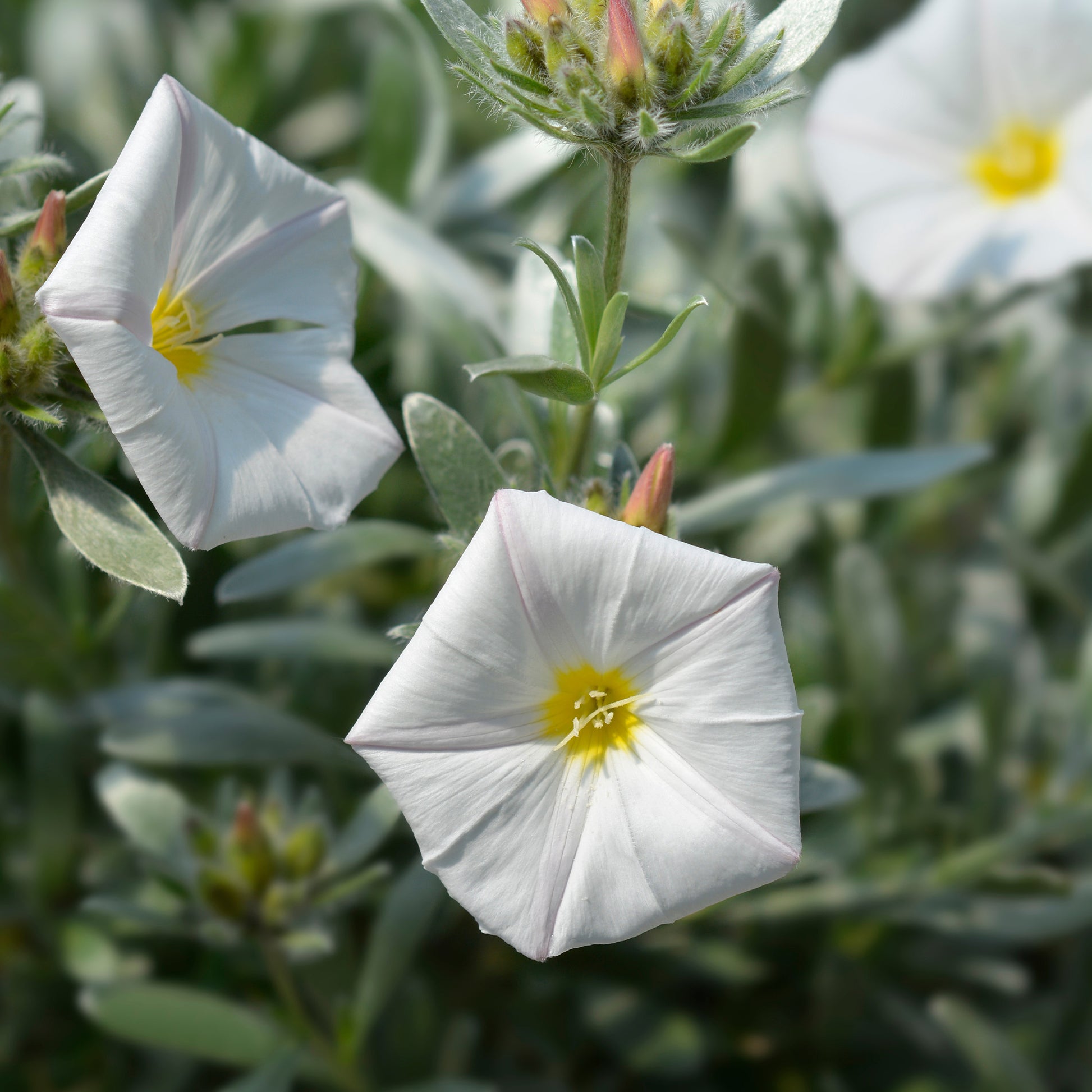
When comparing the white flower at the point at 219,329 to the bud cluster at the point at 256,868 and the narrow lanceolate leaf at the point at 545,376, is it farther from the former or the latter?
the bud cluster at the point at 256,868

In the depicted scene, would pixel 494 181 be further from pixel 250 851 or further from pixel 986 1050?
pixel 986 1050

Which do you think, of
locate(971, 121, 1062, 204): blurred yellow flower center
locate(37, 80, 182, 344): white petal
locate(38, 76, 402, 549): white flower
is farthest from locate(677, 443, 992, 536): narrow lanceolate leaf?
locate(37, 80, 182, 344): white petal

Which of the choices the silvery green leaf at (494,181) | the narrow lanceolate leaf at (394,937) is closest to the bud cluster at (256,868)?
the narrow lanceolate leaf at (394,937)

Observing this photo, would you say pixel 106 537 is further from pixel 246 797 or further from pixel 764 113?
pixel 764 113

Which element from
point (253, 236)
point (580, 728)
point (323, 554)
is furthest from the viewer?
point (323, 554)

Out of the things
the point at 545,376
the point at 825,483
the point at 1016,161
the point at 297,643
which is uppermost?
the point at 1016,161

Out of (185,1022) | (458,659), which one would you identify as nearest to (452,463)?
(458,659)

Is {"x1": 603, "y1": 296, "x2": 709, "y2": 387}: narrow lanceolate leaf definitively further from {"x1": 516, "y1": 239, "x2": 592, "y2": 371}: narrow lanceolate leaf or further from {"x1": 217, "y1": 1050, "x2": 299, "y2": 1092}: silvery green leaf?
{"x1": 217, "y1": 1050, "x2": 299, "y2": 1092}: silvery green leaf
